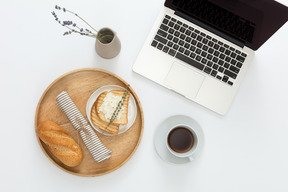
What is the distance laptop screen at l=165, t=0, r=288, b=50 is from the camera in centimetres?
89

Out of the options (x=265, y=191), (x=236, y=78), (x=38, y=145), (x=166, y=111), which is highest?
(x=236, y=78)

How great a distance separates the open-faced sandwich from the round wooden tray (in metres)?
0.05

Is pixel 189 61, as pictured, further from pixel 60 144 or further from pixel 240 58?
pixel 60 144

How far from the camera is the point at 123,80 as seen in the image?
3.51ft

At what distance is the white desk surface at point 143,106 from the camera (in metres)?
1.10

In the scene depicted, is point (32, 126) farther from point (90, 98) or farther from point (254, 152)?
point (254, 152)

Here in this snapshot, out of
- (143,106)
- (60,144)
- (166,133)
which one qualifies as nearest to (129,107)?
(143,106)

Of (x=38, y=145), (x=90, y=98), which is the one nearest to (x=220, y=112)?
(x=90, y=98)

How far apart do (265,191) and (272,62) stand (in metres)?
0.52

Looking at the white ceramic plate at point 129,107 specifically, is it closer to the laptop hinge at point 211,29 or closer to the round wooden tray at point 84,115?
the round wooden tray at point 84,115

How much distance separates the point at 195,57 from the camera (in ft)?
3.54

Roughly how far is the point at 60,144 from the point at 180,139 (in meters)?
0.44

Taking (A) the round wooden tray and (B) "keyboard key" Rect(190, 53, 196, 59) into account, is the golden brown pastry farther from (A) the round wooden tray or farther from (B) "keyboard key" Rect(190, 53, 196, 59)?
(B) "keyboard key" Rect(190, 53, 196, 59)

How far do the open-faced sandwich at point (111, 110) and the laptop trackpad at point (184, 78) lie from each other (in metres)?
0.18
